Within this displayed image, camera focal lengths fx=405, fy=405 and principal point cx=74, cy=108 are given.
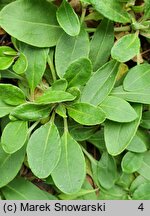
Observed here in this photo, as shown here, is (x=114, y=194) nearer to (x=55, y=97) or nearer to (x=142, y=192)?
(x=142, y=192)

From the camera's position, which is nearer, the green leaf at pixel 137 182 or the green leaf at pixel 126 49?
the green leaf at pixel 126 49

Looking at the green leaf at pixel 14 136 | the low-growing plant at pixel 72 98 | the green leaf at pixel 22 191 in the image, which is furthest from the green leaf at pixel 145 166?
the green leaf at pixel 14 136

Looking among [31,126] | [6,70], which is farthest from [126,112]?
[6,70]

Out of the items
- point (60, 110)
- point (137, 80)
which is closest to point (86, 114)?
point (60, 110)

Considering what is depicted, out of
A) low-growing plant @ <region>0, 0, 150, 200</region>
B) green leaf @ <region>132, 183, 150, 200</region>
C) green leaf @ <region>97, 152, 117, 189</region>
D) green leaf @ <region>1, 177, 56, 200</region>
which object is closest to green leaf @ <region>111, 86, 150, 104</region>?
low-growing plant @ <region>0, 0, 150, 200</region>

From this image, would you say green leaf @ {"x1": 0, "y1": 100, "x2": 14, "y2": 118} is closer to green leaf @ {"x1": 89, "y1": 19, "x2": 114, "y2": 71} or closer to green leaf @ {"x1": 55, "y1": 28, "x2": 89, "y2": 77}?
green leaf @ {"x1": 55, "y1": 28, "x2": 89, "y2": 77}

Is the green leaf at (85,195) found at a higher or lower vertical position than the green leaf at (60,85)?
lower

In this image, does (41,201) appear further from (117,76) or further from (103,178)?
(117,76)

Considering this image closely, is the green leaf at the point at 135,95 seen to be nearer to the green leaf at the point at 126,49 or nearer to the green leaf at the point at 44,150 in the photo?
the green leaf at the point at 126,49
